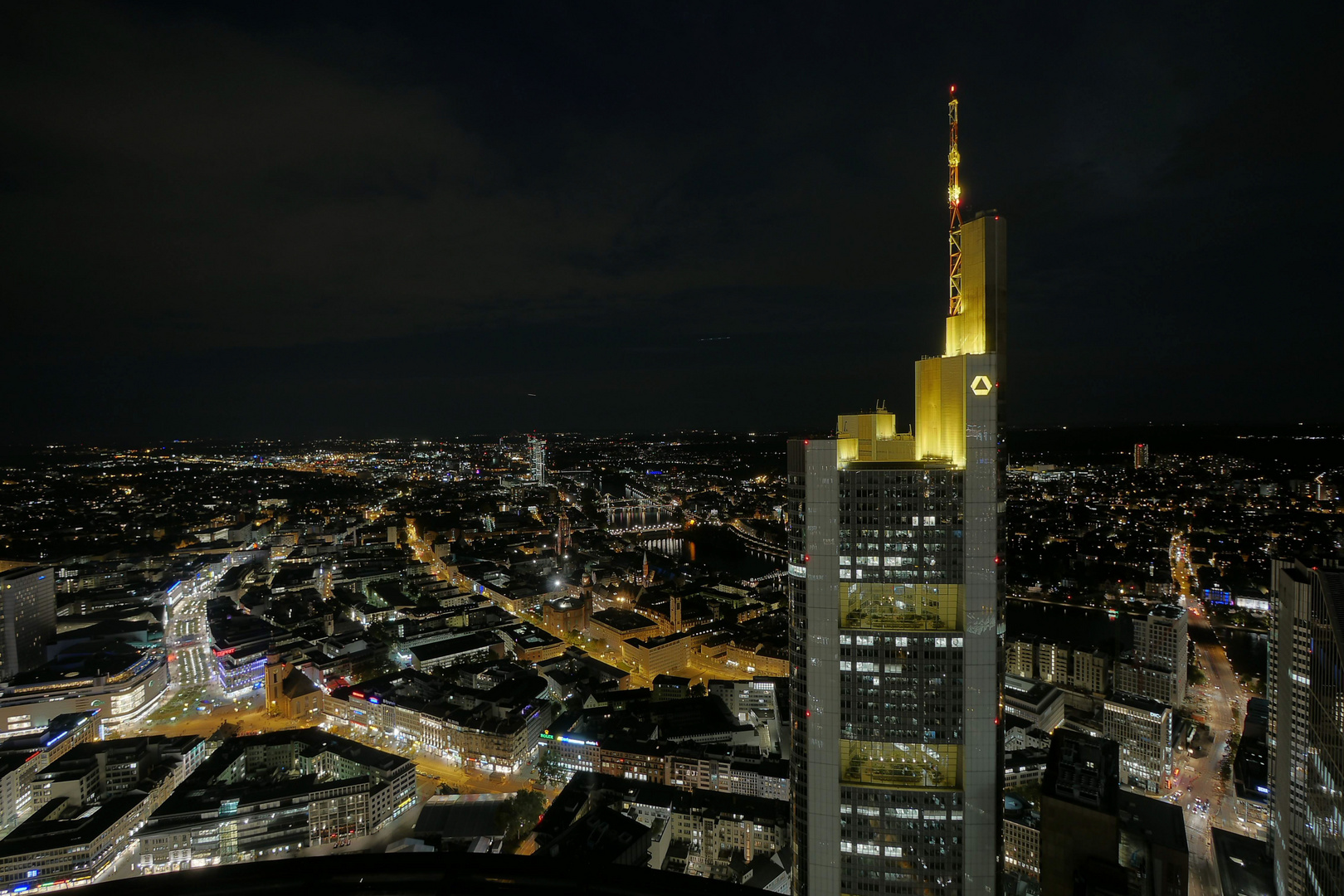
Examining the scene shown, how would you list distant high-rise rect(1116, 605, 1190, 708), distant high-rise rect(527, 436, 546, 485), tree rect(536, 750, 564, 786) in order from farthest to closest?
distant high-rise rect(527, 436, 546, 485)
distant high-rise rect(1116, 605, 1190, 708)
tree rect(536, 750, 564, 786)

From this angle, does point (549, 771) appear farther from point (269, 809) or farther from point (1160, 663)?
point (1160, 663)

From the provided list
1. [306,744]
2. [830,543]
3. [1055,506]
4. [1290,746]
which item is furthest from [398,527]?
[1055,506]

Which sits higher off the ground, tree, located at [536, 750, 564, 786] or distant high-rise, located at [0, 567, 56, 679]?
distant high-rise, located at [0, 567, 56, 679]

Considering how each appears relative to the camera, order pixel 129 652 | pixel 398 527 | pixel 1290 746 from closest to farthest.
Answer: pixel 1290 746, pixel 129 652, pixel 398 527

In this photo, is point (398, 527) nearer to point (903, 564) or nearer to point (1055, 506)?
point (903, 564)

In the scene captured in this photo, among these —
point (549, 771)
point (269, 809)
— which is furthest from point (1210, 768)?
point (269, 809)

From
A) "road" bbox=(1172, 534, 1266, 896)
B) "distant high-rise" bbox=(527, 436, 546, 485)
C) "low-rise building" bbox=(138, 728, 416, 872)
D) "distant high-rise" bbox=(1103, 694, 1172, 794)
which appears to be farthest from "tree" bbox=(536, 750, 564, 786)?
"distant high-rise" bbox=(527, 436, 546, 485)

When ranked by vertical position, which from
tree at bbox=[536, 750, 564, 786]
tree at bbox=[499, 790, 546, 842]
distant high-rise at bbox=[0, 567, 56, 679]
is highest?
distant high-rise at bbox=[0, 567, 56, 679]

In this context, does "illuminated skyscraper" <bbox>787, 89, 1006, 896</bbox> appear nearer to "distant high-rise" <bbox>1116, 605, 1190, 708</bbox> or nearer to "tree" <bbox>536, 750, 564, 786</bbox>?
"tree" <bbox>536, 750, 564, 786</bbox>
